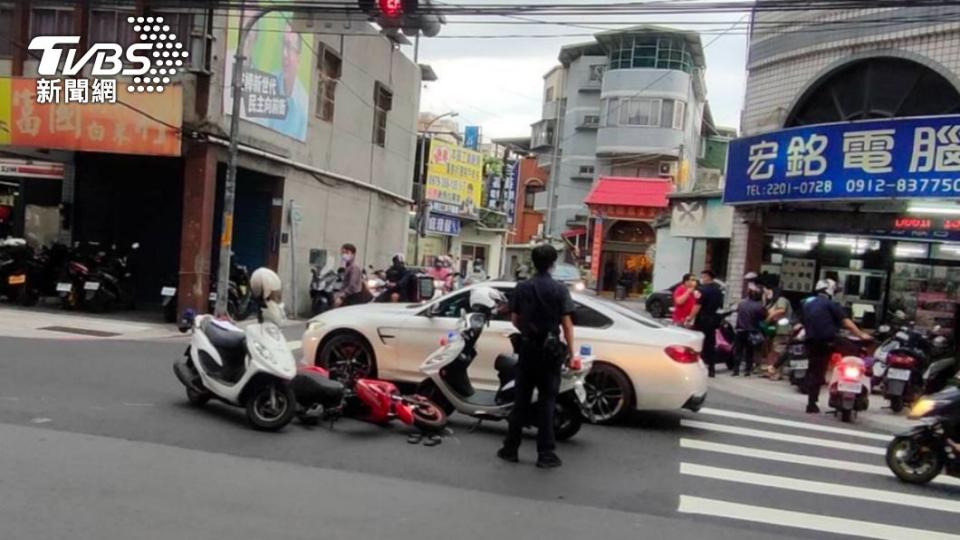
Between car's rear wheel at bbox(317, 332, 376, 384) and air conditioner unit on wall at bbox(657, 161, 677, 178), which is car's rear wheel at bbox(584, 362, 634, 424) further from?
air conditioner unit on wall at bbox(657, 161, 677, 178)

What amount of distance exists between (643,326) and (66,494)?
226 inches

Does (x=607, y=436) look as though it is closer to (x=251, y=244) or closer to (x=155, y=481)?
(x=155, y=481)

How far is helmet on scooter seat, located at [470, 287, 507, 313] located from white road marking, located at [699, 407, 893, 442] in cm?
371

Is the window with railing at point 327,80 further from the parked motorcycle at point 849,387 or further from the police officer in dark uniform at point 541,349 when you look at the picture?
the police officer in dark uniform at point 541,349

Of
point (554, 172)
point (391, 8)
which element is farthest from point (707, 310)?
point (554, 172)

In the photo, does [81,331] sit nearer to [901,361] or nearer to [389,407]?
[389,407]

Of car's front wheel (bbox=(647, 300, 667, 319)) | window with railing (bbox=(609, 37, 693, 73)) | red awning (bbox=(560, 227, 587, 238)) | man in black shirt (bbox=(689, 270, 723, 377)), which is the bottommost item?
car's front wheel (bbox=(647, 300, 667, 319))

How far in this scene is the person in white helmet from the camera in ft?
33.3

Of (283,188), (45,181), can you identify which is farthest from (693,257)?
(45,181)

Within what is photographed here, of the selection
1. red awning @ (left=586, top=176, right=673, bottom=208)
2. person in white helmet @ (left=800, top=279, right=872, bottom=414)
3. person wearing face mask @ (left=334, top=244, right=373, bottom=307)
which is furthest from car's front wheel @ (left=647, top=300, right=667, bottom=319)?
person in white helmet @ (left=800, top=279, right=872, bottom=414)

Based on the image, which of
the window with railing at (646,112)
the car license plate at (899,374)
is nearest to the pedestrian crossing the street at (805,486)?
the car license plate at (899,374)

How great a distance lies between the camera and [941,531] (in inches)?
233

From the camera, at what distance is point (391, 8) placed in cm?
1162

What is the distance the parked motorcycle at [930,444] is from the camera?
6.93 m
